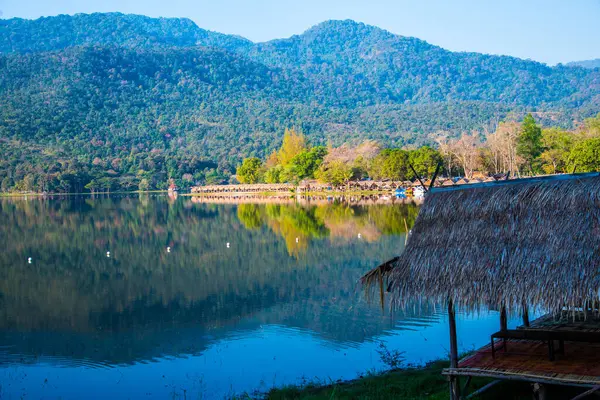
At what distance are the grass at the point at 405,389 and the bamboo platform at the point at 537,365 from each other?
0.55 meters

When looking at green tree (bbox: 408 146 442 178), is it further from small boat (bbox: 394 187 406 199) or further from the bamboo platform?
the bamboo platform

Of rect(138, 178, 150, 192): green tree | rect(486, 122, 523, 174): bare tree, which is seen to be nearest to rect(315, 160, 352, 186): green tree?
rect(486, 122, 523, 174): bare tree

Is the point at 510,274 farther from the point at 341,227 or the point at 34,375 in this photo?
the point at 341,227

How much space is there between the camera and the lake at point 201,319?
11344 mm

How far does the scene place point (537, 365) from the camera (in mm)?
7328

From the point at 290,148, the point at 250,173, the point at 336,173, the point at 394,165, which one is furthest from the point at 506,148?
the point at 250,173

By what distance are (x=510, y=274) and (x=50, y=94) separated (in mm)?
170256

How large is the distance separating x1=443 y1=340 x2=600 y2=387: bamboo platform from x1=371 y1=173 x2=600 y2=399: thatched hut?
1cm

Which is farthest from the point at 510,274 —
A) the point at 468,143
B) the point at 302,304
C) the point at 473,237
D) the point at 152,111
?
the point at 152,111

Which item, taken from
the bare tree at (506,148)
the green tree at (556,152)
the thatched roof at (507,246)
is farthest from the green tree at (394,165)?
the thatched roof at (507,246)

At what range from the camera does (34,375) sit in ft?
37.7

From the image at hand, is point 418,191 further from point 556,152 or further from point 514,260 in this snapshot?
point 514,260

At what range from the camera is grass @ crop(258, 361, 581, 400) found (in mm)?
8234

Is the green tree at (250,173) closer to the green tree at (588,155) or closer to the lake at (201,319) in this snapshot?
the green tree at (588,155)
